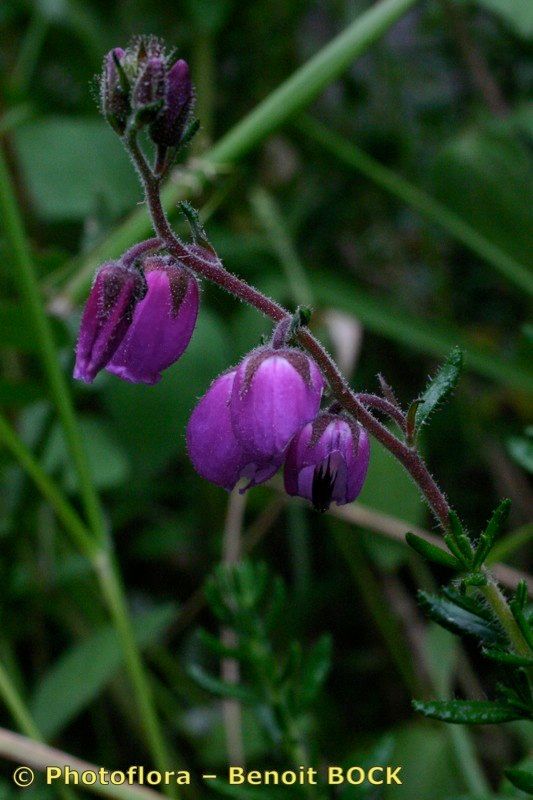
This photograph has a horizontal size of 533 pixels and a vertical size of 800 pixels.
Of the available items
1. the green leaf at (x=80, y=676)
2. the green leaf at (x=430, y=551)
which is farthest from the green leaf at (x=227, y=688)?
the green leaf at (x=430, y=551)

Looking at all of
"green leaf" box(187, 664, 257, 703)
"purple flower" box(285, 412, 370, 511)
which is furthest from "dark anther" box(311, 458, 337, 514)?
"green leaf" box(187, 664, 257, 703)

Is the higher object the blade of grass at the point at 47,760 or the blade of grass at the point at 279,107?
the blade of grass at the point at 279,107

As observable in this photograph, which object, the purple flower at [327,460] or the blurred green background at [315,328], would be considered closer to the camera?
the purple flower at [327,460]

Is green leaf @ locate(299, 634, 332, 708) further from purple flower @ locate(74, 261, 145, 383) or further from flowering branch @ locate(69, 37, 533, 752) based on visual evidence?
purple flower @ locate(74, 261, 145, 383)

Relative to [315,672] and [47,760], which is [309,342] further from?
[47,760]

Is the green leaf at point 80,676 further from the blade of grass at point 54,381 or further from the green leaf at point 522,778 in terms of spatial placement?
the green leaf at point 522,778

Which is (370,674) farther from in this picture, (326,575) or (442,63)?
(442,63)
